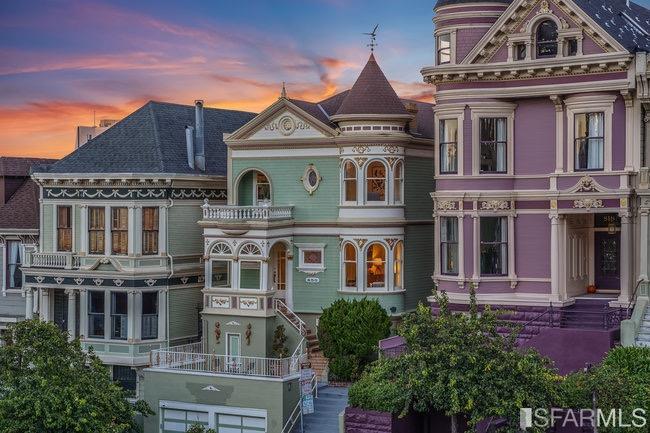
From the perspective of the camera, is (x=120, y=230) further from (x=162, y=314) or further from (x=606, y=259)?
(x=606, y=259)

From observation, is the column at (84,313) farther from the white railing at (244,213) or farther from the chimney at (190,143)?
the chimney at (190,143)

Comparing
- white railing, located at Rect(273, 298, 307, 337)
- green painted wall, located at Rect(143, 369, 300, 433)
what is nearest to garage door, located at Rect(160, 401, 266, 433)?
green painted wall, located at Rect(143, 369, 300, 433)

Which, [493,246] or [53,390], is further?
[493,246]

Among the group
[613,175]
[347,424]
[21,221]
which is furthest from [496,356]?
[21,221]

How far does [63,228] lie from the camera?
162 feet

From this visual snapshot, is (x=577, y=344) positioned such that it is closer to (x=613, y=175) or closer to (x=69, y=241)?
(x=613, y=175)

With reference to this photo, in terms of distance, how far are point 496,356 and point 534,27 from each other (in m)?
13.6

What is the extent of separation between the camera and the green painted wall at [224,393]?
40750mm

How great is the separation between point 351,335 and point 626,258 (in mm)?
10265

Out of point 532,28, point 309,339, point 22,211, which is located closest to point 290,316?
point 309,339

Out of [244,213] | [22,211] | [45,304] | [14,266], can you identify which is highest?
[22,211]

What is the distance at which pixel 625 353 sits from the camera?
34.4 m

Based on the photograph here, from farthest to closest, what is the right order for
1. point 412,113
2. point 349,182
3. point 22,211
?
point 22,211 < point 412,113 < point 349,182

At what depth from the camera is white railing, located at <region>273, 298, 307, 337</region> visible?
45562 mm
